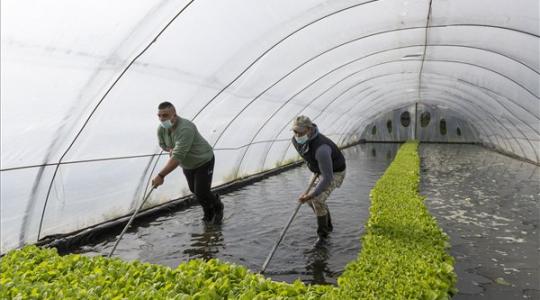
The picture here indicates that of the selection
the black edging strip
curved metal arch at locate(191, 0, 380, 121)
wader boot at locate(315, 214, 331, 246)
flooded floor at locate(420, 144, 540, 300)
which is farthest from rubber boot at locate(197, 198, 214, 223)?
flooded floor at locate(420, 144, 540, 300)

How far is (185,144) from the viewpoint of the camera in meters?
6.51

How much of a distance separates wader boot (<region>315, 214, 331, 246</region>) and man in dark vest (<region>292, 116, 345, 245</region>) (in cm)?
19

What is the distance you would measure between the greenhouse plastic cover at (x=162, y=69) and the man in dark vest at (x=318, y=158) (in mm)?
2395

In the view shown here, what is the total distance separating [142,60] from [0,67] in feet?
7.07

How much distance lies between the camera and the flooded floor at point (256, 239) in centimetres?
583

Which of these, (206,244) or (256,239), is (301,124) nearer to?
(256,239)

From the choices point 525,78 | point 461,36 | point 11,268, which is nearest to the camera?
point 11,268

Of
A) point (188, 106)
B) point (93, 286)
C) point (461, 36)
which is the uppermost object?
point (461, 36)

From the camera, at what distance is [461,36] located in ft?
35.9

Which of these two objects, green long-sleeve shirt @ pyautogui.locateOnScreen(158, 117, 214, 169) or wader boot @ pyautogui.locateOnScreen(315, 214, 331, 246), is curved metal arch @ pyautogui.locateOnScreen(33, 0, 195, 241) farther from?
wader boot @ pyautogui.locateOnScreen(315, 214, 331, 246)

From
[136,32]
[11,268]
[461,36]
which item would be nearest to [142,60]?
[136,32]

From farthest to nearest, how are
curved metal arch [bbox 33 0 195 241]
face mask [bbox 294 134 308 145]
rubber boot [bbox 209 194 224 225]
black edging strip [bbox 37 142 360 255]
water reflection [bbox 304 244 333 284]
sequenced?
1. rubber boot [bbox 209 194 224 225]
2. black edging strip [bbox 37 142 360 255]
3. curved metal arch [bbox 33 0 195 241]
4. face mask [bbox 294 134 308 145]
5. water reflection [bbox 304 244 333 284]

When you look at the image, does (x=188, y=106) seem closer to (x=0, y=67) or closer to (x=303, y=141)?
(x=303, y=141)

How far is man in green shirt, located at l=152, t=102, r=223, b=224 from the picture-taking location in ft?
21.2
